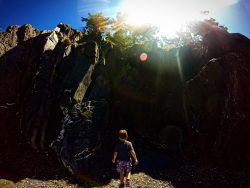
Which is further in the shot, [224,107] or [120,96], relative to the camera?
[120,96]

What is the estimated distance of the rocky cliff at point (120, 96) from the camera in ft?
57.8

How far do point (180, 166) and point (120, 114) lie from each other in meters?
7.53

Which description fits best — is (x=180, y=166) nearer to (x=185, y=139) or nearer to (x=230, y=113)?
(x=185, y=139)

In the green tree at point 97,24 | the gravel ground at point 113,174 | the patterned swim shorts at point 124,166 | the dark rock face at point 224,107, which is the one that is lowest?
the gravel ground at point 113,174

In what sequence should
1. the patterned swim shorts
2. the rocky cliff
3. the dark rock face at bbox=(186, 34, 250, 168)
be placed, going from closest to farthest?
the patterned swim shorts < the dark rock face at bbox=(186, 34, 250, 168) < the rocky cliff

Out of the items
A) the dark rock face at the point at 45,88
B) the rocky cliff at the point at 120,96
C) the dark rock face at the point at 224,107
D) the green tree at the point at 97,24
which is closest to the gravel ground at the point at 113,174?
the rocky cliff at the point at 120,96

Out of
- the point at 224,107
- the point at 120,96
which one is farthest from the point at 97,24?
the point at 224,107

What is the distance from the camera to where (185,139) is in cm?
2014

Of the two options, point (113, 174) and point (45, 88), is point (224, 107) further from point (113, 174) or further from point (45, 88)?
point (45, 88)

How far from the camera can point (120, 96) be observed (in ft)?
75.9

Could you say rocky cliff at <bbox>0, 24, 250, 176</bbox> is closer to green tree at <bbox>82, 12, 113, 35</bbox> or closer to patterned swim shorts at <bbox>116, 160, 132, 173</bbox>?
green tree at <bbox>82, 12, 113, 35</bbox>

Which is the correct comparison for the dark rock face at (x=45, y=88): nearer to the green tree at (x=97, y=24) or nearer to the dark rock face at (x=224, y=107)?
the green tree at (x=97, y=24)

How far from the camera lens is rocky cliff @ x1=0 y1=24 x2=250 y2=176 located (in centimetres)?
1761

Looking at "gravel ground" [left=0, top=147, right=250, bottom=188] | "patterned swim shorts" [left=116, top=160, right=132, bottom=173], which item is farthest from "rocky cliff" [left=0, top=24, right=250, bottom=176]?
"patterned swim shorts" [left=116, top=160, right=132, bottom=173]
